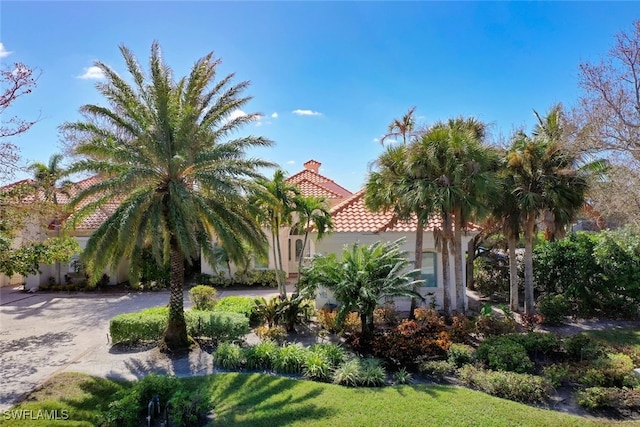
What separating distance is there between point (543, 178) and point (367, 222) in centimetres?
766

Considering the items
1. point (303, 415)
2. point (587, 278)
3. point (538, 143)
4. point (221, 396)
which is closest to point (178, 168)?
point (221, 396)

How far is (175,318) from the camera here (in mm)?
12922

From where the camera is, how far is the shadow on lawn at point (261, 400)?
8.66m

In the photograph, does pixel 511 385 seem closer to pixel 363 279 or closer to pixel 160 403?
pixel 363 279

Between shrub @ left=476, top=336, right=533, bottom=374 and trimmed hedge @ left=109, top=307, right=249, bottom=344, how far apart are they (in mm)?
7723

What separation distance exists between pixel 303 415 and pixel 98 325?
1210cm

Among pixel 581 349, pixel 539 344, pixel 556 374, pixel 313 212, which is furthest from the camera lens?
pixel 313 212

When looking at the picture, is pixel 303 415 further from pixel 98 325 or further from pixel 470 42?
pixel 470 42

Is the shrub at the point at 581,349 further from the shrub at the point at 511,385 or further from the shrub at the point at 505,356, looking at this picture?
the shrub at the point at 511,385

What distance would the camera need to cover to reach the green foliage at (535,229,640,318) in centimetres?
1697

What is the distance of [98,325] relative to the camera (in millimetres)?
16750

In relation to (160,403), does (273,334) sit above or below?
above

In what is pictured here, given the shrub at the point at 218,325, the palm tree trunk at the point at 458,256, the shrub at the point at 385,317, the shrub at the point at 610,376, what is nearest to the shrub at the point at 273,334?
the shrub at the point at 218,325
